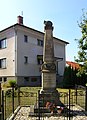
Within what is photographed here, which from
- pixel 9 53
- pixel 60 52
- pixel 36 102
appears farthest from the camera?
pixel 60 52

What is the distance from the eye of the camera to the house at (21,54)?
31.2 m

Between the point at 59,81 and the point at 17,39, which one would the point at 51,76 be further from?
the point at 59,81

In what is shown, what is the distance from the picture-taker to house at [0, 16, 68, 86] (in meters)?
31.2

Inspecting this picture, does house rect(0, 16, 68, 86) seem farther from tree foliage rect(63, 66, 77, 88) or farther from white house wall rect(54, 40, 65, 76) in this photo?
tree foliage rect(63, 66, 77, 88)

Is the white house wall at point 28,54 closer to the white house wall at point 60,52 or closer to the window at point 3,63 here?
the window at point 3,63

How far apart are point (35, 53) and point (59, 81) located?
19.8 feet

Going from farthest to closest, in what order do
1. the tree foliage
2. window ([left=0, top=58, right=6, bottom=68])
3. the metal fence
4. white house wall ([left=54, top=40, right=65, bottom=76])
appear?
1. white house wall ([left=54, top=40, right=65, bottom=76])
2. window ([left=0, top=58, right=6, bottom=68])
3. the tree foliage
4. the metal fence

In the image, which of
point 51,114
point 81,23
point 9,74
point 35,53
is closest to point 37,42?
point 35,53

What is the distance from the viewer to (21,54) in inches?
Answer: 1256

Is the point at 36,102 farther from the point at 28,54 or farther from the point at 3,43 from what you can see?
the point at 3,43

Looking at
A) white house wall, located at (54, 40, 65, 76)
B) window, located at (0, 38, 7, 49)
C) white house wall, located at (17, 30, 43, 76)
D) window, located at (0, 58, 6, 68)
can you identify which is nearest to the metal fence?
white house wall, located at (17, 30, 43, 76)


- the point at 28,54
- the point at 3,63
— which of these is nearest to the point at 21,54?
the point at 28,54

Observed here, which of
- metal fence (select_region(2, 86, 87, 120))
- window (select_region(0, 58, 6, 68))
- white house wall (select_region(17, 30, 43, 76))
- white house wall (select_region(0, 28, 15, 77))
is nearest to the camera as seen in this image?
metal fence (select_region(2, 86, 87, 120))

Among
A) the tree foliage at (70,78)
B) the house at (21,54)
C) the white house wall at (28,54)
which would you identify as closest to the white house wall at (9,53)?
the house at (21,54)
